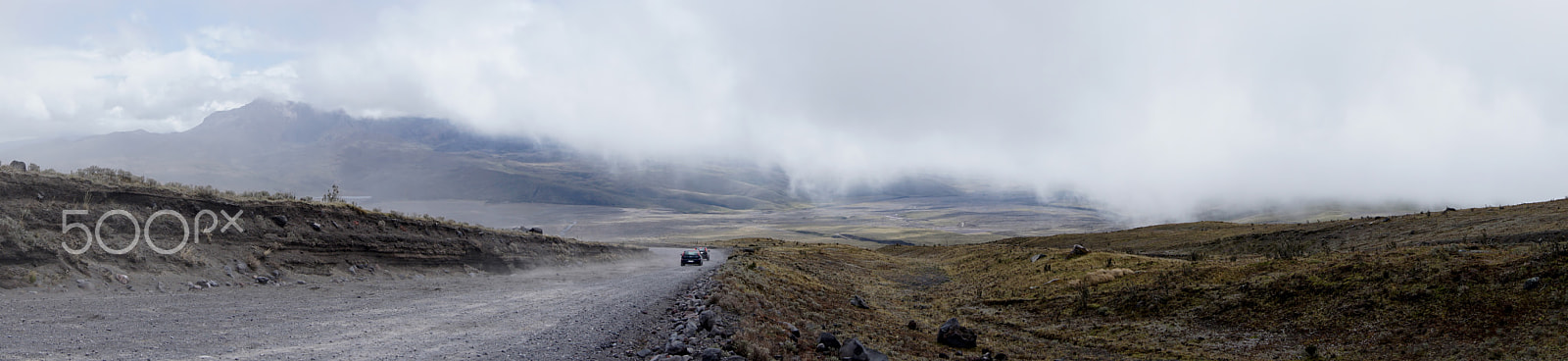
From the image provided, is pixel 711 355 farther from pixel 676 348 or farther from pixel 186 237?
pixel 186 237

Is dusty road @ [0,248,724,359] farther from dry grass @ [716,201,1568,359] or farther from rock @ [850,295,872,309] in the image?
rock @ [850,295,872,309]

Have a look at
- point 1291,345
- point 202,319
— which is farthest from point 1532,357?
point 202,319

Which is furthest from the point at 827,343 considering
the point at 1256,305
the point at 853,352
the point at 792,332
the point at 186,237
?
the point at 186,237

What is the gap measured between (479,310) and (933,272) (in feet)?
→ 105

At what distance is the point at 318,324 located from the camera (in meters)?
13.2

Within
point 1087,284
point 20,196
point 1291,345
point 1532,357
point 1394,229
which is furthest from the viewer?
point 1394,229

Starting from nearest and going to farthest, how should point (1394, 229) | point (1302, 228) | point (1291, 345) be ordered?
point (1291, 345) → point (1394, 229) → point (1302, 228)

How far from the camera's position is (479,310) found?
16.2 meters

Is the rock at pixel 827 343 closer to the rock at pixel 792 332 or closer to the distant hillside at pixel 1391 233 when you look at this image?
the rock at pixel 792 332

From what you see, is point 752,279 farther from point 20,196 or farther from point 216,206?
point 20,196
